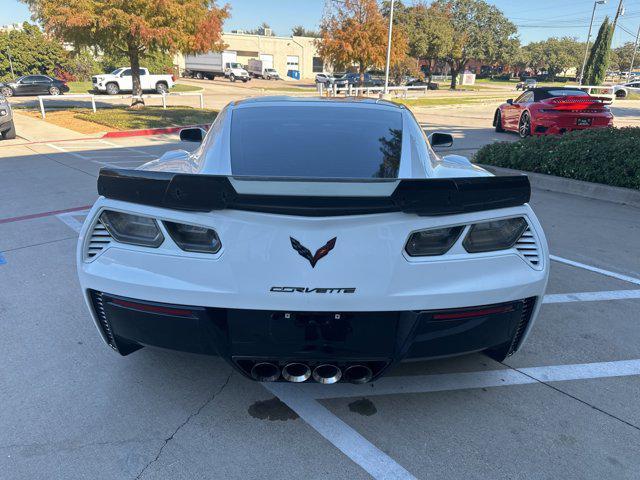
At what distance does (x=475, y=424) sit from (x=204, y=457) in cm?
138

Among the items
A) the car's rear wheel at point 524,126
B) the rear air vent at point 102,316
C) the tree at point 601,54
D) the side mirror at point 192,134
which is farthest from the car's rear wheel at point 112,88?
the tree at point 601,54

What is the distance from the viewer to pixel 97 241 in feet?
7.87

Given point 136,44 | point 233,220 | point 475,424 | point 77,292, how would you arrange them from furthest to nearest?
1. point 136,44
2. point 77,292
3. point 475,424
4. point 233,220

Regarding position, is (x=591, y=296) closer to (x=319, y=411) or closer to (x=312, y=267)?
(x=319, y=411)

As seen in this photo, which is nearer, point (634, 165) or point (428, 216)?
point (428, 216)

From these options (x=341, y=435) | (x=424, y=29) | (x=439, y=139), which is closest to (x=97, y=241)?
(x=341, y=435)

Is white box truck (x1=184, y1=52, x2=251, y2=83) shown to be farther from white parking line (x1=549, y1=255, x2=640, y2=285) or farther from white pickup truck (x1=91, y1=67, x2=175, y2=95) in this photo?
white parking line (x1=549, y1=255, x2=640, y2=285)

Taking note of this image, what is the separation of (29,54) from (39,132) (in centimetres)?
3392

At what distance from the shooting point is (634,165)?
7176 millimetres

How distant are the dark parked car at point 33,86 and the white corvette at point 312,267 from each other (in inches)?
1376

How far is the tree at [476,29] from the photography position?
55531 mm

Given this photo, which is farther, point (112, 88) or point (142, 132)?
point (112, 88)

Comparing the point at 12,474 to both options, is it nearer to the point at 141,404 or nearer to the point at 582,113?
the point at 141,404

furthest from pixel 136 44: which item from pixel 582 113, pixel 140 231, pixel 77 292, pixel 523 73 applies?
pixel 523 73
